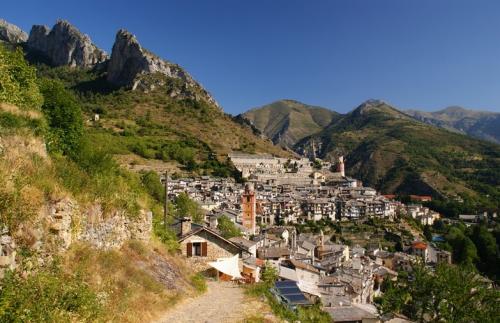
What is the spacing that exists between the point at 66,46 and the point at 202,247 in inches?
6788

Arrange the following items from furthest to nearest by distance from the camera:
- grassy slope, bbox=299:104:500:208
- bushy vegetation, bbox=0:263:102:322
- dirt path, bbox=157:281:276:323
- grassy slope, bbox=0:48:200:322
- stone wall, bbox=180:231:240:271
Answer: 1. grassy slope, bbox=299:104:500:208
2. stone wall, bbox=180:231:240:271
3. dirt path, bbox=157:281:276:323
4. grassy slope, bbox=0:48:200:322
5. bushy vegetation, bbox=0:263:102:322

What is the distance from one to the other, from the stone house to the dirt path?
206 inches

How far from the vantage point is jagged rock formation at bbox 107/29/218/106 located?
5659 inches

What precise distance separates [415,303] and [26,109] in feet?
123

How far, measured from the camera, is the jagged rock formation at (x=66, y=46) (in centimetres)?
16900

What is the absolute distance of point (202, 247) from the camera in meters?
21.8

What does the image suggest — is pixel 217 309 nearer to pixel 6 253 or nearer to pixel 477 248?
pixel 6 253

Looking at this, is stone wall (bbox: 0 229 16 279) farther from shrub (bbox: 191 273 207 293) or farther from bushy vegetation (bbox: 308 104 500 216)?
bushy vegetation (bbox: 308 104 500 216)

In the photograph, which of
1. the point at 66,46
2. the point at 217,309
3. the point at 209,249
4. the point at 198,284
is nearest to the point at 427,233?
the point at 209,249

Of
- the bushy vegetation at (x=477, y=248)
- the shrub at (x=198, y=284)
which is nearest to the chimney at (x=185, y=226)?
the shrub at (x=198, y=284)

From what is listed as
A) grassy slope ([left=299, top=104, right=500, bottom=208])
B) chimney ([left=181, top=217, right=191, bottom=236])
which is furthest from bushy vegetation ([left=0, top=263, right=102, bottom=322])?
grassy slope ([left=299, top=104, right=500, bottom=208])

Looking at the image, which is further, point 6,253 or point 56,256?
point 56,256

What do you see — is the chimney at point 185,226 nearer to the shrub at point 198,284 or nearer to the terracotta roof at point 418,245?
the shrub at point 198,284

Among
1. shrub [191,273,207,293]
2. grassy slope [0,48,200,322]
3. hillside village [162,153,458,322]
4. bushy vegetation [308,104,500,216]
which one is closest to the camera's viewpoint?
grassy slope [0,48,200,322]
